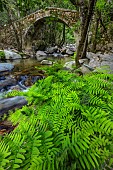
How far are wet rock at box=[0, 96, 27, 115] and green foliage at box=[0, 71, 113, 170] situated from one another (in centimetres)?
317

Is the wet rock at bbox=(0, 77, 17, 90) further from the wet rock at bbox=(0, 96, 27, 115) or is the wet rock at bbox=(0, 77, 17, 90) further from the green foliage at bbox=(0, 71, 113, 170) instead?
the green foliage at bbox=(0, 71, 113, 170)

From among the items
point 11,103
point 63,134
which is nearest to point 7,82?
point 11,103

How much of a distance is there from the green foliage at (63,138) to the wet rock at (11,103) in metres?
3.17

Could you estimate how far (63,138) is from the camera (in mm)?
1347

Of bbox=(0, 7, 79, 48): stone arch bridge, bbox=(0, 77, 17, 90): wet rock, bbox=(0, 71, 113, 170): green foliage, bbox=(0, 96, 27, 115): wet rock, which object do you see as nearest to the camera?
bbox=(0, 71, 113, 170): green foliage

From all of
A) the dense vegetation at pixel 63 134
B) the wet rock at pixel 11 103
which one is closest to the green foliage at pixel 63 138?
the dense vegetation at pixel 63 134

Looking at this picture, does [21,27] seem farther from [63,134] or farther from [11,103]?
[63,134]

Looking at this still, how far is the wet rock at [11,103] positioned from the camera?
4.87 meters

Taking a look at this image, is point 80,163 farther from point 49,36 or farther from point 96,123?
point 49,36

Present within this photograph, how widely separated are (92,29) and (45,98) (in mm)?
12689

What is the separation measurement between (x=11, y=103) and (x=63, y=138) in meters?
3.93

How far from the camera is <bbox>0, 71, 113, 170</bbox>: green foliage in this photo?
1.17 m

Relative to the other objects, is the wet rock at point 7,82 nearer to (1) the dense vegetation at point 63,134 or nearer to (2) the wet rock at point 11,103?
(2) the wet rock at point 11,103

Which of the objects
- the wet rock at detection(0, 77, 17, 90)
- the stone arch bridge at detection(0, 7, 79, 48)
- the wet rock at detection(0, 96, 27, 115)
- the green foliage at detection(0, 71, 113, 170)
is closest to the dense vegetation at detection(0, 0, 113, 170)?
the green foliage at detection(0, 71, 113, 170)
